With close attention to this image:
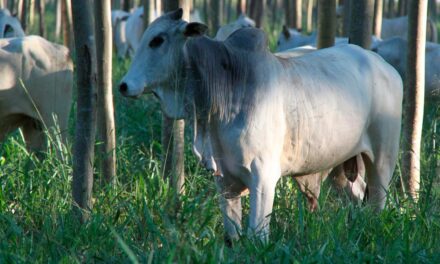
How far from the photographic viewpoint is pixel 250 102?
483cm

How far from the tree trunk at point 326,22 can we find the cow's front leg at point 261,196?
2.20m

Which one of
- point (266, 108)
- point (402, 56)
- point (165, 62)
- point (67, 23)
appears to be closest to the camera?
point (165, 62)

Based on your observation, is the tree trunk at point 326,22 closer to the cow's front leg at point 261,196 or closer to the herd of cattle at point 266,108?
the herd of cattle at point 266,108

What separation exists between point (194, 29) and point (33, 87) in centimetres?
229

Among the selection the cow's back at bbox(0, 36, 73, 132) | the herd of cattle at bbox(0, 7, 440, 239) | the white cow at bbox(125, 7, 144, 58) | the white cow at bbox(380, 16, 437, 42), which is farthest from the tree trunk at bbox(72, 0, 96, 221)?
the white cow at bbox(125, 7, 144, 58)

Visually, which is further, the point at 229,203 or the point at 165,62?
the point at 229,203

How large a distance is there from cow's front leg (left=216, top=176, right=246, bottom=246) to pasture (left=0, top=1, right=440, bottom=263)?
68 mm

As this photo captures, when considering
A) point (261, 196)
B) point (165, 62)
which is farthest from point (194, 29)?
point (261, 196)

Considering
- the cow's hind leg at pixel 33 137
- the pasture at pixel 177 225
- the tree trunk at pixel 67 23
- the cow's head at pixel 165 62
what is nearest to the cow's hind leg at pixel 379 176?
the pasture at pixel 177 225

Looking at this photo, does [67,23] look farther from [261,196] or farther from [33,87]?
[261,196]

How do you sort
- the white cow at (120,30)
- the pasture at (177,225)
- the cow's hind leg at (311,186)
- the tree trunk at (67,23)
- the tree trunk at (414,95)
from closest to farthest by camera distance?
1. the pasture at (177,225)
2. the cow's hind leg at (311,186)
3. the tree trunk at (414,95)
4. the tree trunk at (67,23)
5. the white cow at (120,30)

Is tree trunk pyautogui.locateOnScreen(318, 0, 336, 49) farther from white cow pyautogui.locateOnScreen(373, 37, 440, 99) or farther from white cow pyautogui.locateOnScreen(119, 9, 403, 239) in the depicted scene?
white cow pyautogui.locateOnScreen(373, 37, 440, 99)

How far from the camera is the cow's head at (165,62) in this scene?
471cm

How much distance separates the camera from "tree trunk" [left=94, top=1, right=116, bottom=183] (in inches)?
230
